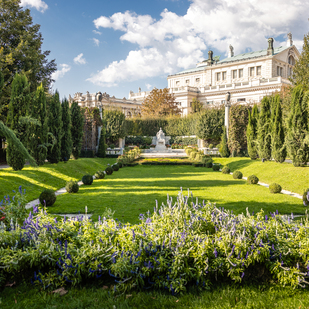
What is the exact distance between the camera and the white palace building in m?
49.8

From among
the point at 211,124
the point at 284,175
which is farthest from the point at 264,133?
the point at 211,124

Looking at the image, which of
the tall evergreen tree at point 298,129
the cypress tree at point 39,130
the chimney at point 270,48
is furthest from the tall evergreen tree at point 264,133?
the chimney at point 270,48

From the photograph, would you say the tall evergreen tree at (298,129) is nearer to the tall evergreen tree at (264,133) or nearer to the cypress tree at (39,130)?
the tall evergreen tree at (264,133)

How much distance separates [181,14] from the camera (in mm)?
15477

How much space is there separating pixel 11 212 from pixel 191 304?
10.3 ft

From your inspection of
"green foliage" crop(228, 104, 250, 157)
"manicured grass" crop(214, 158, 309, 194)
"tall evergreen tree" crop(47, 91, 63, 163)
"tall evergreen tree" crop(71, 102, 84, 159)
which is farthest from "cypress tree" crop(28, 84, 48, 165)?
"green foliage" crop(228, 104, 250, 157)

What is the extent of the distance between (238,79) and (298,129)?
4889 centimetres

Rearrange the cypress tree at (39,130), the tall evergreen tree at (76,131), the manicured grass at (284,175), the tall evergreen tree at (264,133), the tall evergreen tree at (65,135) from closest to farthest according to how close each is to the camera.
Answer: the manicured grass at (284,175) < the cypress tree at (39,130) < the tall evergreen tree at (65,135) < the tall evergreen tree at (264,133) < the tall evergreen tree at (76,131)

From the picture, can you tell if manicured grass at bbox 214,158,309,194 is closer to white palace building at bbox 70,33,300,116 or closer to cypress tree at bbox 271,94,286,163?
cypress tree at bbox 271,94,286,163

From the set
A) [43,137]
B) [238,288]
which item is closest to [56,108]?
[43,137]

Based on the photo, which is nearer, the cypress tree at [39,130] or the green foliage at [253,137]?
the cypress tree at [39,130]

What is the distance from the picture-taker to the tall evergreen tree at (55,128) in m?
15.3

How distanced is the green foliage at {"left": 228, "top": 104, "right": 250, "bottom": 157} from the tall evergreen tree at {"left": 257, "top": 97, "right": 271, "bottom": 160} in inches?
215

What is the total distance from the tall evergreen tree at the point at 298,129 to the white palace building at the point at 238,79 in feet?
119
